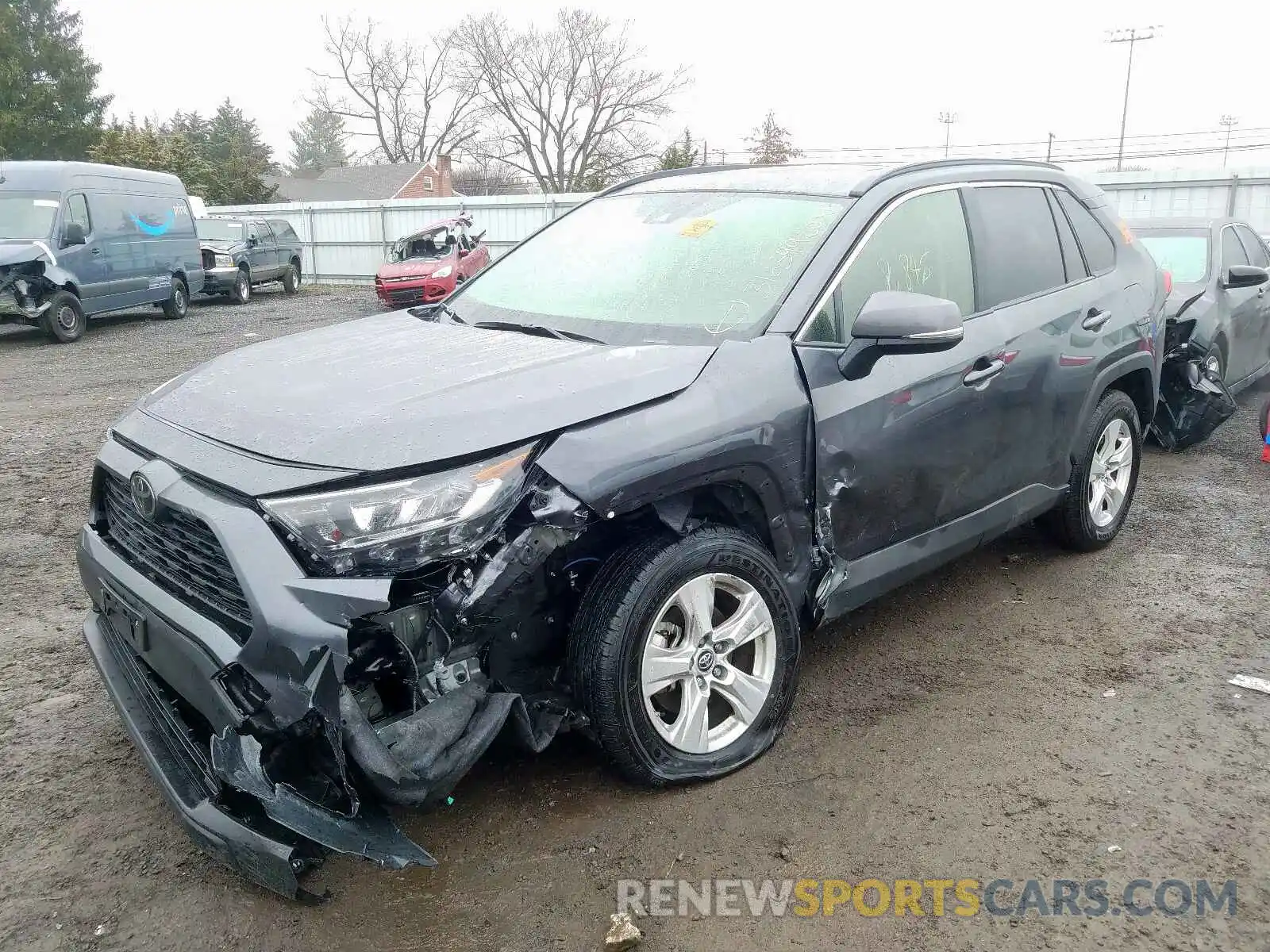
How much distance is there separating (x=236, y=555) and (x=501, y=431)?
69cm

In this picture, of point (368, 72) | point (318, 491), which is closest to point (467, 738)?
point (318, 491)

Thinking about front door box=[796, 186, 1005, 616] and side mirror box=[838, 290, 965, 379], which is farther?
front door box=[796, 186, 1005, 616]

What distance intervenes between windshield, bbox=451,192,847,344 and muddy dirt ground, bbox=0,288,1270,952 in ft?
4.67

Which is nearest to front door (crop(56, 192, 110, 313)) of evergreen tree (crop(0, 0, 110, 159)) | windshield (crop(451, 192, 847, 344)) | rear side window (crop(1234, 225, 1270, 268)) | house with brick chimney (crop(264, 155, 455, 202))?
windshield (crop(451, 192, 847, 344))

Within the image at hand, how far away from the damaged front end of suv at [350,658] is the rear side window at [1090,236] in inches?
120

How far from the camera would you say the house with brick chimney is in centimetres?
4644

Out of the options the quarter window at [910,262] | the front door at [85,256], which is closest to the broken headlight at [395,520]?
the quarter window at [910,262]

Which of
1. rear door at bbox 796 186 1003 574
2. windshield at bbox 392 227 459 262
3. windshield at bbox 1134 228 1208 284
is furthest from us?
windshield at bbox 392 227 459 262

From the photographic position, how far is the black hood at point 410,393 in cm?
239

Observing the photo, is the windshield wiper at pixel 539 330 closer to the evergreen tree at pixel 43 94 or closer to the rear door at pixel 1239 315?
the rear door at pixel 1239 315

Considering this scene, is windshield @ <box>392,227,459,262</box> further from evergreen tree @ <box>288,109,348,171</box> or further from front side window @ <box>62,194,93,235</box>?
evergreen tree @ <box>288,109,348,171</box>

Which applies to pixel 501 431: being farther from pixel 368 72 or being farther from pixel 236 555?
pixel 368 72

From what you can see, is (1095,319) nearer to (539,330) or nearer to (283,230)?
(539,330)

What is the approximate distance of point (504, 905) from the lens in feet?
8.04
